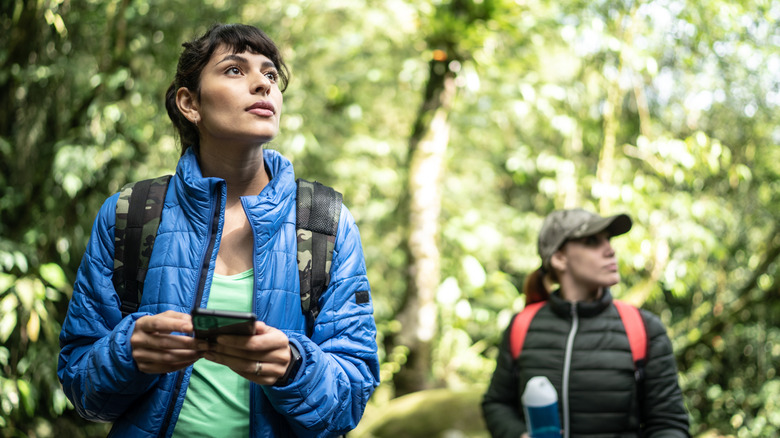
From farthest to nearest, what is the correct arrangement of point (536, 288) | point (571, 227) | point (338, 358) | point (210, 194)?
point (536, 288) < point (571, 227) < point (210, 194) < point (338, 358)

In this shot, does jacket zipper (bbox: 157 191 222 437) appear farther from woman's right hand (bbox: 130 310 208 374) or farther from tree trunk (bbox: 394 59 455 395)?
tree trunk (bbox: 394 59 455 395)

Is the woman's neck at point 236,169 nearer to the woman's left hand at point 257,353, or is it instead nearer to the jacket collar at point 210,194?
the jacket collar at point 210,194

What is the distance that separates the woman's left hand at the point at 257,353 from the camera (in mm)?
1271

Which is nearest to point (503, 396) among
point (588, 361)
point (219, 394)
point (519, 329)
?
point (519, 329)

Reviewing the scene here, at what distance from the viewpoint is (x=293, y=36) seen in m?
5.82

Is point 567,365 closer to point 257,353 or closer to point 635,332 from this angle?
point 635,332

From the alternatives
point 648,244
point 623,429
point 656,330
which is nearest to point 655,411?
point 623,429

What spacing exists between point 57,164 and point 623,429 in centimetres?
323

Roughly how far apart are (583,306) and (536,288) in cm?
38

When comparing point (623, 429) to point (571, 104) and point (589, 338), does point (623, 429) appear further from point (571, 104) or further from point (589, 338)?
point (571, 104)

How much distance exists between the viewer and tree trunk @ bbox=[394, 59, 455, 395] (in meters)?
5.48

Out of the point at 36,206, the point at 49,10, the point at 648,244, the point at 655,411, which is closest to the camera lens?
the point at 655,411

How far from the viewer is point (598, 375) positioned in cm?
257

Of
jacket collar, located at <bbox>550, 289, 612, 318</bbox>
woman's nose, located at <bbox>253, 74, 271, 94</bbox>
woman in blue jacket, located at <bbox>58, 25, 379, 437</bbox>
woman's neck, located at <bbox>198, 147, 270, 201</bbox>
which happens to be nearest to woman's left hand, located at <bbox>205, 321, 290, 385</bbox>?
woman in blue jacket, located at <bbox>58, 25, 379, 437</bbox>
